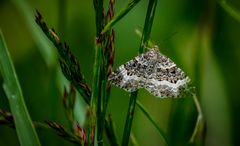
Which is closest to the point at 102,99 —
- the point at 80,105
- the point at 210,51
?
the point at 80,105

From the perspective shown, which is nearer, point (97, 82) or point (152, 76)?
point (97, 82)

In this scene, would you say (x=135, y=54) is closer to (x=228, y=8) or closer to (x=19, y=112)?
(x=228, y=8)

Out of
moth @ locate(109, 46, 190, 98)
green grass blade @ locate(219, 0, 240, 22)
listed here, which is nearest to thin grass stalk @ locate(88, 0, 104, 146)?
moth @ locate(109, 46, 190, 98)

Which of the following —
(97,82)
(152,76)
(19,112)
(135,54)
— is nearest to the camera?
(97,82)

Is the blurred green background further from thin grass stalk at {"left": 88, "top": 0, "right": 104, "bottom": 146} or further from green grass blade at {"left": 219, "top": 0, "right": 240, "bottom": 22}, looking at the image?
thin grass stalk at {"left": 88, "top": 0, "right": 104, "bottom": 146}

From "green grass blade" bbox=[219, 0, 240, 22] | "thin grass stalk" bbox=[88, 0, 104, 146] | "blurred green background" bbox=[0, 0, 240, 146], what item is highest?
"blurred green background" bbox=[0, 0, 240, 146]

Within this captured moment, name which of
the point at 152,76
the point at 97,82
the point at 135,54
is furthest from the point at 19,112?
the point at 135,54

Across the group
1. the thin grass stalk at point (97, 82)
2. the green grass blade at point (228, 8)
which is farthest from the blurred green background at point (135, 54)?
the thin grass stalk at point (97, 82)

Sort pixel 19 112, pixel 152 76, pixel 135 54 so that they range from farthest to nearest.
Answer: pixel 135 54 → pixel 152 76 → pixel 19 112

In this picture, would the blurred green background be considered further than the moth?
Yes

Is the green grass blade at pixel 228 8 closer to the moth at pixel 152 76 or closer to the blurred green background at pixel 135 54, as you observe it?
the moth at pixel 152 76
